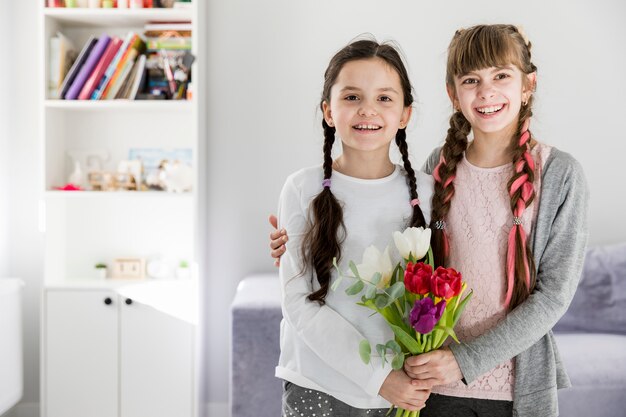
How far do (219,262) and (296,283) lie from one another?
73.9 inches

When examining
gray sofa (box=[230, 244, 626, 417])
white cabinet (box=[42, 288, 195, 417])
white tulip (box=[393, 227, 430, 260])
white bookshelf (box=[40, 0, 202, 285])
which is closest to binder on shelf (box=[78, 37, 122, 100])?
white bookshelf (box=[40, 0, 202, 285])

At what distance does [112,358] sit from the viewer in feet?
9.44

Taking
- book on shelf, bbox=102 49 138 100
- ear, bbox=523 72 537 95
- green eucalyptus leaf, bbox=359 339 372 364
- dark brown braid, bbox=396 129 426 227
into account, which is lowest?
green eucalyptus leaf, bbox=359 339 372 364

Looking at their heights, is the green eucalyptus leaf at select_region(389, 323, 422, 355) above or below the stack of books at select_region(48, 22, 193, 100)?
below

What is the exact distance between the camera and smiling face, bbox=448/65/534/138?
1462mm

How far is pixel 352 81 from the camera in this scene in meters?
1.47

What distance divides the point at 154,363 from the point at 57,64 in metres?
1.34

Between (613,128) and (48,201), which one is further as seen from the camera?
(613,128)

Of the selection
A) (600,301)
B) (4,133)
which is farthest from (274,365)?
(4,133)

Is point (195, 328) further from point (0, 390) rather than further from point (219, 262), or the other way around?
point (0, 390)

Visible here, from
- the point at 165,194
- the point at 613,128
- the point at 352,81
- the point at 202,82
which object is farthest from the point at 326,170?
the point at 613,128

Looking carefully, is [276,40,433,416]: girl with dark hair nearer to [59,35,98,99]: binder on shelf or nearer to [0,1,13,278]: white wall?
[59,35,98,99]: binder on shelf

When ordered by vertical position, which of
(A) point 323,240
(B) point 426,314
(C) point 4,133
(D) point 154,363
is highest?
(C) point 4,133

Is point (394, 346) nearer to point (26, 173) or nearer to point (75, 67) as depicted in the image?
point (75, 67)
